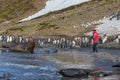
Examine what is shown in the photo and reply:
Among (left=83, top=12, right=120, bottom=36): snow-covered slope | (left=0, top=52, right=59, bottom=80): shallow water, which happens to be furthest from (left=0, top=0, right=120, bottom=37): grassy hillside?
(left=0, top=52, right=59, bottom=80): shallow water

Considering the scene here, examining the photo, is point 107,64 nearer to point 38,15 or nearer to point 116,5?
point 116,5

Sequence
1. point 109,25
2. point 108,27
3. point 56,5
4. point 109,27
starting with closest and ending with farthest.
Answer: point 109,27 → point 108,27 → point 109,25 → point 56,5

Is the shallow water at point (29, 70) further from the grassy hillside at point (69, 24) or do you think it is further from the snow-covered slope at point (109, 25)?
the grassy hillside at point (69, 24)

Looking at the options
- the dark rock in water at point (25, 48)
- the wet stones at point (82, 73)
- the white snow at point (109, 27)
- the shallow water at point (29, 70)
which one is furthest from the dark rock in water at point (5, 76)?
the white snow at point (109, 27)

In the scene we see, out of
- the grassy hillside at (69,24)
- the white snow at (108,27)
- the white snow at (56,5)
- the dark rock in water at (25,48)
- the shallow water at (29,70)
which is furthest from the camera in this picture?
the white snow at (56,5)

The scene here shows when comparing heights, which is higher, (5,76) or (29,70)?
(29,70)

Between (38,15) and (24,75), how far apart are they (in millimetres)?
77261

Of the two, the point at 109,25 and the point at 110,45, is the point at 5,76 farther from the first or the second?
the point at 109,25

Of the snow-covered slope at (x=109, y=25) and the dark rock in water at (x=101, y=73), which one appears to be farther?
the snow-covered slope at (x=109, y=25)

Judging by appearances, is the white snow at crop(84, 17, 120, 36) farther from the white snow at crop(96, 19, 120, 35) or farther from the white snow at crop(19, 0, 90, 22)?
the white snow at crop(19, 0, 90, 22)

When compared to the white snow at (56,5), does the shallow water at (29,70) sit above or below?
below

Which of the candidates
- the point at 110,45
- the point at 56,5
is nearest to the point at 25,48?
the point at 110,45

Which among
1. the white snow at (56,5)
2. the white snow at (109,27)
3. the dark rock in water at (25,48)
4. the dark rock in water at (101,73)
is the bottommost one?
the dark rock in water at (101,73)

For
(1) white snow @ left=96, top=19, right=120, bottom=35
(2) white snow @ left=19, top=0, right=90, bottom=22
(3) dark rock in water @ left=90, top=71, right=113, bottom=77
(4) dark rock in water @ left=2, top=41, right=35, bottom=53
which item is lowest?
(3) dark rock in water @ left=90, top=71, right=113, bottom=77
